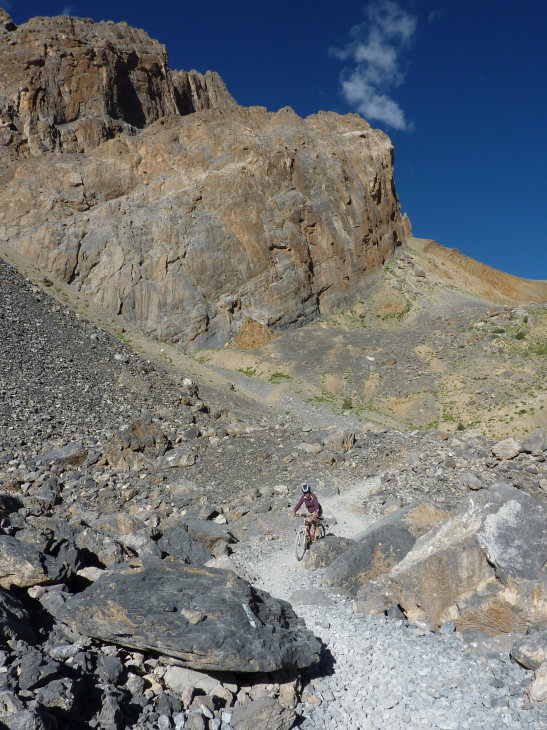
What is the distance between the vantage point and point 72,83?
199ft

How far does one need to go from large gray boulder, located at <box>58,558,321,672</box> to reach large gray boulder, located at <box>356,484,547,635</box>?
256 centimetres

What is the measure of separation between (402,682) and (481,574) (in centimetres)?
244

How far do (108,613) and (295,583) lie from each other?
5202 millimetres

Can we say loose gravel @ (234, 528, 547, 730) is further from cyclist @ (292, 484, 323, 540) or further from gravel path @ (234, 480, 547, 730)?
cyclist @ (292, 484, 323, 540)

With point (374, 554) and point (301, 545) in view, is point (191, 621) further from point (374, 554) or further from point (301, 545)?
point (301, 545)

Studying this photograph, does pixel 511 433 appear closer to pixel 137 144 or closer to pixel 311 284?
pixel 311 284

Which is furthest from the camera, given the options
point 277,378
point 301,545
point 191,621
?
point 277,378

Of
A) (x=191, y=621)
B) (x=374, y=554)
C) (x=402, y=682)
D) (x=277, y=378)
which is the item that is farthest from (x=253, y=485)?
(x=277, y=378)

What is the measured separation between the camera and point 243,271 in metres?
51.1

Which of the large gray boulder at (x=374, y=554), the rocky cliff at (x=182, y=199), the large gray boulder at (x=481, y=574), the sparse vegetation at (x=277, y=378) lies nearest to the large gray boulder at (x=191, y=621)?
the large gray boulder at (x=481, y=574)

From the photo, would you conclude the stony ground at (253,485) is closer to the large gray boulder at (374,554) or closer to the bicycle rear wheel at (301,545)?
the large gray boulder at (374,554)

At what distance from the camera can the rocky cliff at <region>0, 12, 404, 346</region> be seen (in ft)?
159

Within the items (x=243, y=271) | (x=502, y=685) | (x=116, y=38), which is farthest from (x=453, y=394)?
(x=116, y=38)

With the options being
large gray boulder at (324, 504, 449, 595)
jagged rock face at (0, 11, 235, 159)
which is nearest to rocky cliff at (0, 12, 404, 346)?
jagged rock face at (0, 11, 235, 159)
